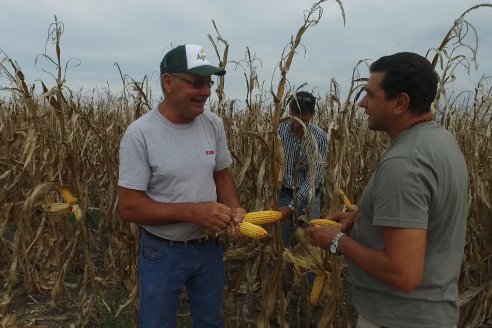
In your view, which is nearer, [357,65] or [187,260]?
[187,260]

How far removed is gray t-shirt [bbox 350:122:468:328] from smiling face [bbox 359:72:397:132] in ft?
0.31

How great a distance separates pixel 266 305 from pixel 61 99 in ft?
7.25

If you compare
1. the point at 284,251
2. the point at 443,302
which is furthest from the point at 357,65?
the point at 443,302

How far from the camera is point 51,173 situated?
3529 mm

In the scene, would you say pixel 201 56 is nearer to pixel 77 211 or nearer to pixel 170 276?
pixel 170 276

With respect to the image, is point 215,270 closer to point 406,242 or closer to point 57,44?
point 406,242

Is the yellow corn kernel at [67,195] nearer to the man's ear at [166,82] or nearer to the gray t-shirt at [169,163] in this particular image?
the gray t-shirt at [169,163]

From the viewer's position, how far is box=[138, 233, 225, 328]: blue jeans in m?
2.43

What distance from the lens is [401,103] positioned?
1.70 metres

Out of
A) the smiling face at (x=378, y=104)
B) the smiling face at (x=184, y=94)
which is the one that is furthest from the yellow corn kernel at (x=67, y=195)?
the smiling face at (x=378, y=104)

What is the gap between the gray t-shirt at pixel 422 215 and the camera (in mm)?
1557

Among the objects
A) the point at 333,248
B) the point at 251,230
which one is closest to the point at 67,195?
the point at 251,230

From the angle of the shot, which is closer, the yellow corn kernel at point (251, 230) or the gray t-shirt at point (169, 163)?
the yellow corn kernel at point (251, 230)

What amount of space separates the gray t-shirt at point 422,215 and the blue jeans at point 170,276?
3.34 ft
